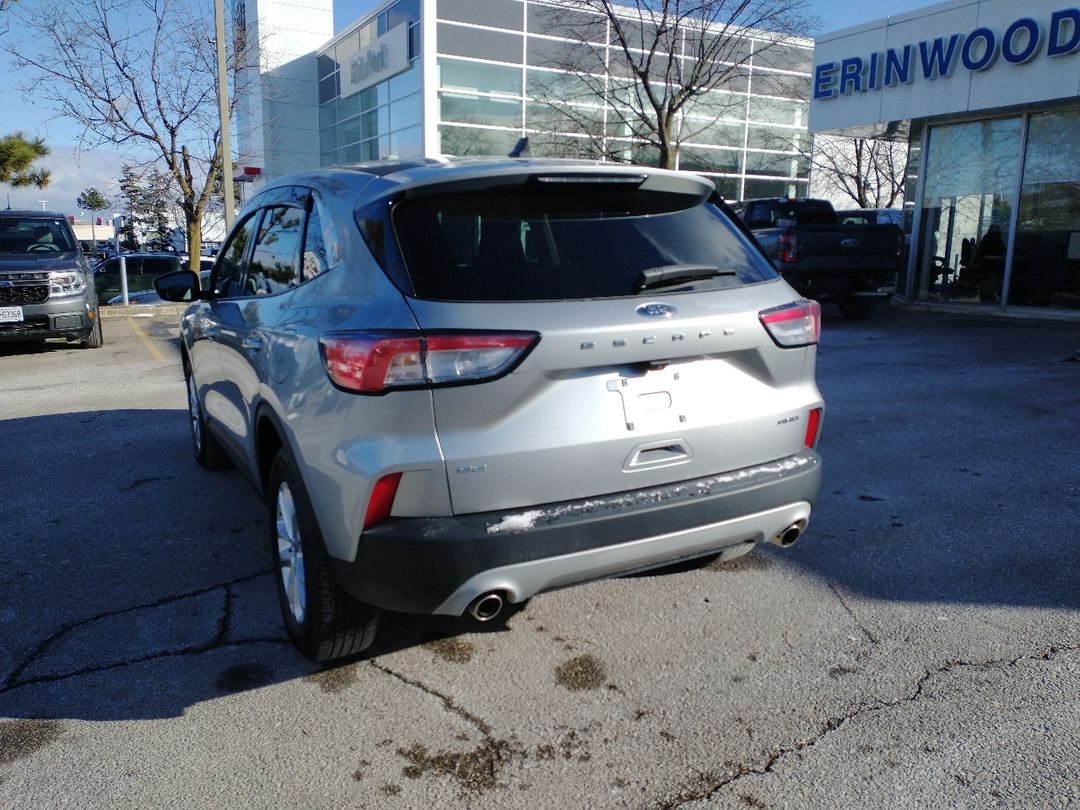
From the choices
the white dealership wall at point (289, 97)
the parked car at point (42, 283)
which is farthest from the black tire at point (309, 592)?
the white dealership wall at point (289, 97)

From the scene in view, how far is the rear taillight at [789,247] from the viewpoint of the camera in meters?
13.3

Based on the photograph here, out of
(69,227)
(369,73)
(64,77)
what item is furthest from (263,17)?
(69,227)

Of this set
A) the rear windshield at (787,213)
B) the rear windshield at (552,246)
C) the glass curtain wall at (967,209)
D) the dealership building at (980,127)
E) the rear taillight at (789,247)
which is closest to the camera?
the rear windshield at (552,246)

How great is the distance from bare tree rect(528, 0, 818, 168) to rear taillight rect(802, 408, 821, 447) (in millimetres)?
16130

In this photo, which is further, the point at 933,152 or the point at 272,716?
the point at 933,152

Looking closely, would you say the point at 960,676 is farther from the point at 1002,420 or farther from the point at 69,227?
the point at 69,227

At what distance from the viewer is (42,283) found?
10742 millimetres

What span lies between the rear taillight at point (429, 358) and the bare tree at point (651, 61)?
16913 millimetres

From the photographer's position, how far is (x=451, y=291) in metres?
2.70

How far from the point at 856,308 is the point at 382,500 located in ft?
45.1

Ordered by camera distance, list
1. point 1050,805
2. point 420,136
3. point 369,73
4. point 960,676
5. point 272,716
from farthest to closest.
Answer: point 369,73 < point 420,136 < point 960,676 < point 272,716 < point 1050,805

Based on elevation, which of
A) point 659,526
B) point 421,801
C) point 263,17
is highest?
point 263,17

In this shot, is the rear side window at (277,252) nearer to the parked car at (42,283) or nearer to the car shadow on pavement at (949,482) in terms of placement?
the car shadow on pavement at (949,482)

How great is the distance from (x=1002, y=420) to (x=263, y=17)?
3621 centimetres
